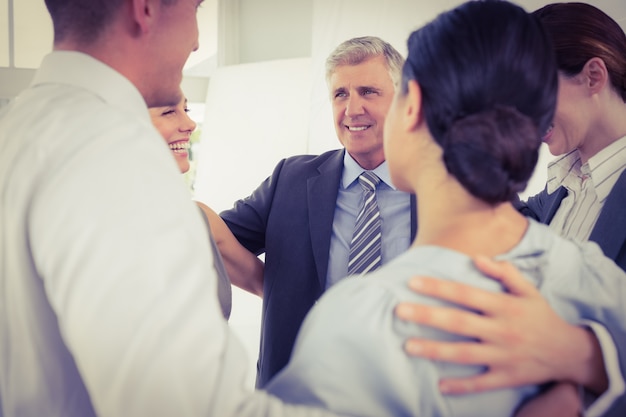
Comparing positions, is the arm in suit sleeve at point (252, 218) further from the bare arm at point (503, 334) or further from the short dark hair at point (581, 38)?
the bare arm at point (503, 334)

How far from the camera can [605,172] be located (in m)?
1.11

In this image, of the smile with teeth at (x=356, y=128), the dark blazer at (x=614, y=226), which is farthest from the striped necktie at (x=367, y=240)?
the dark blazer at (x=614, y=226)

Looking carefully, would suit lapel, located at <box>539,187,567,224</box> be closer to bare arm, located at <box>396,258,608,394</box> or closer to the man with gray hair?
the man with gray hair

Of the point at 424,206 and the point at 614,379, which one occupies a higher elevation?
the point at 424,206

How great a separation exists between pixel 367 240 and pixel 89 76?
80cm

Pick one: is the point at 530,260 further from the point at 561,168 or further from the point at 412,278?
the point at 561,168

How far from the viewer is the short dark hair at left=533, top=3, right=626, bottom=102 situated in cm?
109

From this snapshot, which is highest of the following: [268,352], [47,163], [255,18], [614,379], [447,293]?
[255,18]

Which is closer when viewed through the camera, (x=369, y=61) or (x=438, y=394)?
(x=438, y=394)

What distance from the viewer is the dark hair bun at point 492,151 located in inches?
25.6

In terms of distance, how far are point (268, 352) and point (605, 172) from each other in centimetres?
84

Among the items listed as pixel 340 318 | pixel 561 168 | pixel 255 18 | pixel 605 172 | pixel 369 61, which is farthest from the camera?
pixel 255 18

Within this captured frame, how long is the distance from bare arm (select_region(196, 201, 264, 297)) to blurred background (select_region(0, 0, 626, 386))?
1106 millimetres

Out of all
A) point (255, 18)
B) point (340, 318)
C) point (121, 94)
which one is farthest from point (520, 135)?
point (255, 18)
